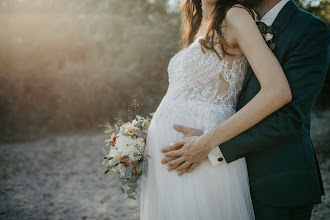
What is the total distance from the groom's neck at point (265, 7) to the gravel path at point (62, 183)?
3380 millimetres

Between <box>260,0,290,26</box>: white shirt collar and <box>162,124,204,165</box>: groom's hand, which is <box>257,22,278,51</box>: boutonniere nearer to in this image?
<box>260,0,290,26</box>: white shirt collar

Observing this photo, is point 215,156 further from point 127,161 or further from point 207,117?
point 127,161

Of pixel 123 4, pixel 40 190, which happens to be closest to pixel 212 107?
pixel 40 190

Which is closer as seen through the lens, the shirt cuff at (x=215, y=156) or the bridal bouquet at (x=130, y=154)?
the shirt cuff at (x=215, y=156)

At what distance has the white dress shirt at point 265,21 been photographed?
1.65 metres

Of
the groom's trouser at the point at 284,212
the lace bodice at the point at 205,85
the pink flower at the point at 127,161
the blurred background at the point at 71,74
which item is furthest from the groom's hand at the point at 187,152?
the blurred background at the point at 71,74

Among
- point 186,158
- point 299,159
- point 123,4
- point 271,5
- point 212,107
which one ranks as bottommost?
point 299,159

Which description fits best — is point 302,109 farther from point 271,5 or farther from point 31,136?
point 31,136

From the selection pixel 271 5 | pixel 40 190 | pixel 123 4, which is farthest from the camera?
pixel 123 4

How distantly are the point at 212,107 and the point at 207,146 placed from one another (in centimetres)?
28

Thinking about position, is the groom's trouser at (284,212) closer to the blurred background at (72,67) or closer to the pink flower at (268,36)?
the pink flower at (268,36)

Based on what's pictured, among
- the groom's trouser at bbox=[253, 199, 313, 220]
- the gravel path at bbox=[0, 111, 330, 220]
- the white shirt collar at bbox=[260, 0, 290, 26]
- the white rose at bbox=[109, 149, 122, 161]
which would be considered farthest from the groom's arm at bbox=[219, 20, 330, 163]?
the gravel path at bbox=[0, 111, 330, 220]

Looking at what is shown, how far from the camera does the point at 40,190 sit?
16.2 feet

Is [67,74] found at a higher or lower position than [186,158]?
higher
